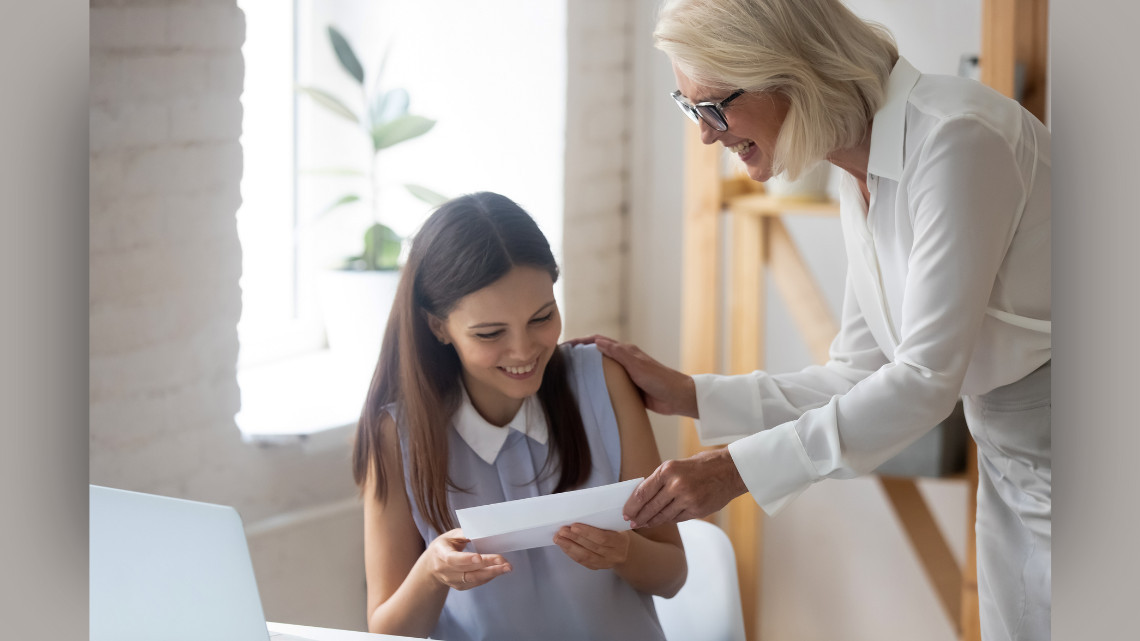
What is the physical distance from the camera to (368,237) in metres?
1.35

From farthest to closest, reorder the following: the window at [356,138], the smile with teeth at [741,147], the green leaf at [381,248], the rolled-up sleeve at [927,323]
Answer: the green leaf at [381,248] < the window at [356,138] < the smile with teeth at [741,147] < the rolled-up sleeve at [927,323]

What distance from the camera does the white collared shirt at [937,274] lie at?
1.00m

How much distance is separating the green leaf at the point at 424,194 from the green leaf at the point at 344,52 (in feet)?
0.54

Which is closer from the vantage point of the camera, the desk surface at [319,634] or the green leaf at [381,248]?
the desk surface at [319,634]

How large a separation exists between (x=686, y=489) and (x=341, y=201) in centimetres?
60

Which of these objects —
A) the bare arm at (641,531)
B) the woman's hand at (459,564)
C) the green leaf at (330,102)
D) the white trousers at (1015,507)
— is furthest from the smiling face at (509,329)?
the white trousers at (1015,507)

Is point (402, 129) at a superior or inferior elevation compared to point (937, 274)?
superior

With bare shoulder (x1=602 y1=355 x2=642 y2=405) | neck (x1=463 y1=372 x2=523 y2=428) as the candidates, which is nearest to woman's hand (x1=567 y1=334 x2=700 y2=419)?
bare shoulder (x1=602 y1=355 x2=642 y2=405)

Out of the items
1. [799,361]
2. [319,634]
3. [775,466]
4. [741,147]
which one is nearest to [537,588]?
[319,634]

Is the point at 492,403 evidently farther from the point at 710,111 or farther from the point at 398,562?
the point at 710,111

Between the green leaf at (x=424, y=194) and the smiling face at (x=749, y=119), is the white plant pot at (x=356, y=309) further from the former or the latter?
the smiling face at (x=749, y=119)
